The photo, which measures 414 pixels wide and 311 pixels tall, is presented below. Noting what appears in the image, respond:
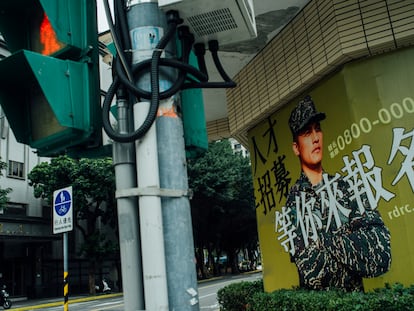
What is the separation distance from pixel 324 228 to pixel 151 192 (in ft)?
12.3

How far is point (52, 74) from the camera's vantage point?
6.63 feet

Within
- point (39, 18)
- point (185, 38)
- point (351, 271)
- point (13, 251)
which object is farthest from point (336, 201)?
point (13, 251)

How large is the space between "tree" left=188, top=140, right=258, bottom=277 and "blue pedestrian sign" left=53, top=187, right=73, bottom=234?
19.7m

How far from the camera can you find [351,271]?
4.72 meters

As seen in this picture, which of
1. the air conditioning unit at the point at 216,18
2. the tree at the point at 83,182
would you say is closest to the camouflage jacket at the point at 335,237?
the air conditioning unit at the point at 216,18

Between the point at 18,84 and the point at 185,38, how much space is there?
89cm

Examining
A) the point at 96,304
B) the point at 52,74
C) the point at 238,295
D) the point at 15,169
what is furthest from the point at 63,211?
the point at 15,169

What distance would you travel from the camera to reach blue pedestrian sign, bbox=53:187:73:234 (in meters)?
5.86

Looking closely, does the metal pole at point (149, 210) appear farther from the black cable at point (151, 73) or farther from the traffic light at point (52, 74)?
the traffic light at point (52, 74)

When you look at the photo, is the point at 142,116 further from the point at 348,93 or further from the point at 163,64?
the point at 348,93

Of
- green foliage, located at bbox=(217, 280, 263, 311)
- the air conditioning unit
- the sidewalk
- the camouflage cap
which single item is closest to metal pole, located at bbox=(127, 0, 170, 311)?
the air conditioning unit

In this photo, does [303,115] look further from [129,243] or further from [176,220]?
[129,243]

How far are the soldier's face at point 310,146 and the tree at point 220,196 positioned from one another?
65.5ft

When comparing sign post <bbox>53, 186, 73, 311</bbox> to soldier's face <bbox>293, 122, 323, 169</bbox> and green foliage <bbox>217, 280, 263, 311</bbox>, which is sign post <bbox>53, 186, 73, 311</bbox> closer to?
green foliage <bbox>217, 280, 263, 311</bbox>
